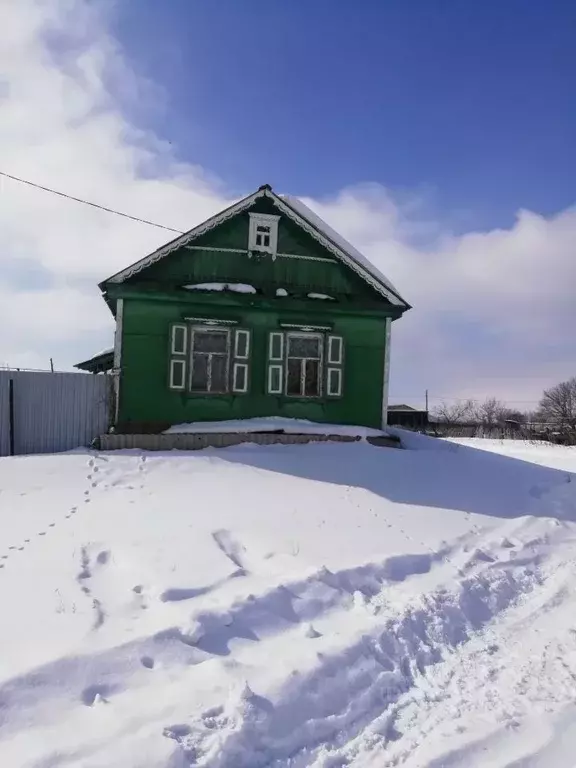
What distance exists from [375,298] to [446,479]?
202 inches

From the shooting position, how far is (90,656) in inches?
141

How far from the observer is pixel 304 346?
44.0ft

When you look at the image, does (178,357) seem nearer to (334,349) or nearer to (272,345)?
(272,345)

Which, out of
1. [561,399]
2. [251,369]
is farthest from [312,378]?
[561,399]

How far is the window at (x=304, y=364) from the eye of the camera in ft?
43.6

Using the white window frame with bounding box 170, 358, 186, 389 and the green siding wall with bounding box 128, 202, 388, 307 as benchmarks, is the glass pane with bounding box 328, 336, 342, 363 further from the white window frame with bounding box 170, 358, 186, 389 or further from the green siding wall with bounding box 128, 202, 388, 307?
the white window frame with bounding box 170, 358, 186, 389

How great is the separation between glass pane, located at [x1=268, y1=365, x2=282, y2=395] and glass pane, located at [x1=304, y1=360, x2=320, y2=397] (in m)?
0.69

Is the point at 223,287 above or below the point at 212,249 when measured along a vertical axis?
below

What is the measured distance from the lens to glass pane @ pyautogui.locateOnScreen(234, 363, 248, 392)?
12.9 m

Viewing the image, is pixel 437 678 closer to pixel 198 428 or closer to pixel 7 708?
pixel 7 708

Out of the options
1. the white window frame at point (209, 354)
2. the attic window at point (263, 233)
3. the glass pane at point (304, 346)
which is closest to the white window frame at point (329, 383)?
the glass pane at point (304, 346)

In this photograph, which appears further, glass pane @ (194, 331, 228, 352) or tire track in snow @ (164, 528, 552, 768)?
glass pane @ (194, 331, 228, 352)

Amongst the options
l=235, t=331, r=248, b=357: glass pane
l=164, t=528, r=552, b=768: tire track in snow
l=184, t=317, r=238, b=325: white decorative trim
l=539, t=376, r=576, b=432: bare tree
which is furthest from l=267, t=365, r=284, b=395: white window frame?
l=539, t=376, r=576, b=432: bare tree

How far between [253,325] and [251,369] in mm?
1067
